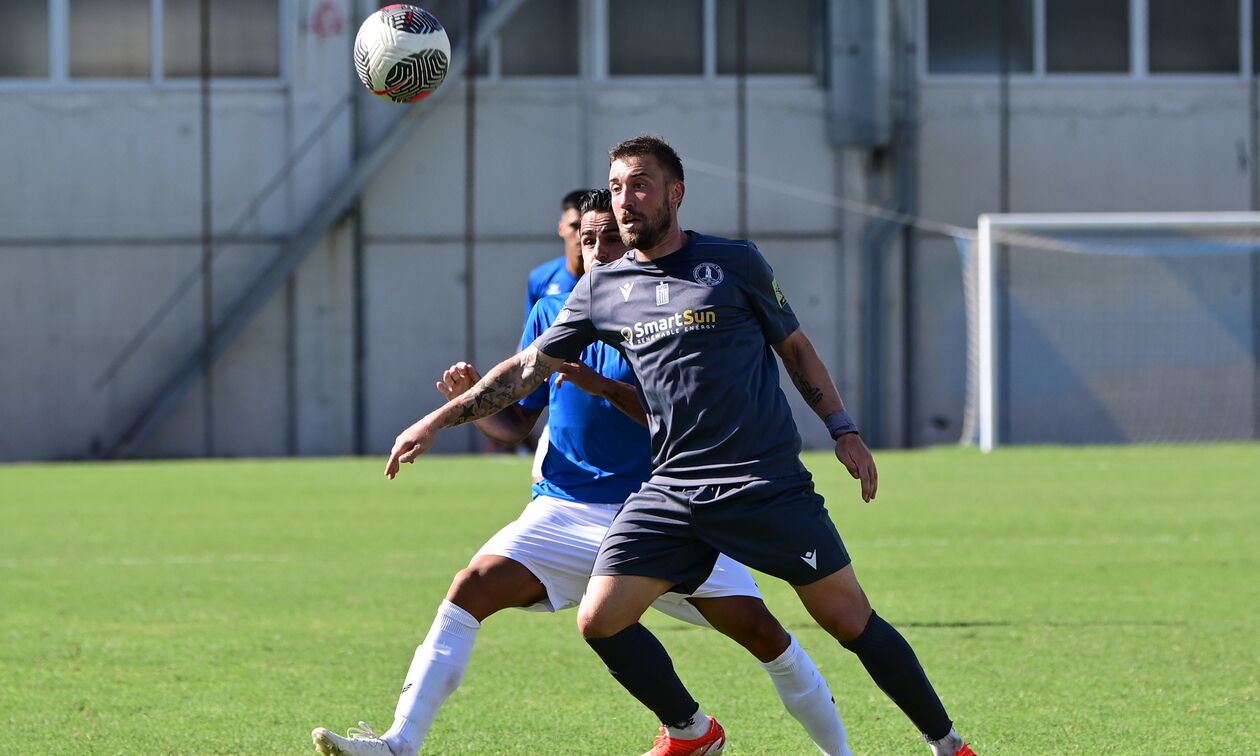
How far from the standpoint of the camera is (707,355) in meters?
4.75

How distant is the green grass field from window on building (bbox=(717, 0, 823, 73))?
11.2 m

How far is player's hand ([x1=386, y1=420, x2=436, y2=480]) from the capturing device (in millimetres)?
4859

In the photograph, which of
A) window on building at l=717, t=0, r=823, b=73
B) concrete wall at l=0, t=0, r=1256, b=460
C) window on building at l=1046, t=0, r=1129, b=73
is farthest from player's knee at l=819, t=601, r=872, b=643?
window on building at l=1046, t=0, r=1129, b=73

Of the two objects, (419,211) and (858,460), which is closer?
(858,460)

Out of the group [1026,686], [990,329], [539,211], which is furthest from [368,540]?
[539,211]

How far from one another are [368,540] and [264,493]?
462cm

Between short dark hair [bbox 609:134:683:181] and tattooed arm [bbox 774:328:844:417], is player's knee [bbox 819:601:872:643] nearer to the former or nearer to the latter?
tattooed arm [bbox 774:328:844:417]

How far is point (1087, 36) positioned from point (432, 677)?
2256 cm

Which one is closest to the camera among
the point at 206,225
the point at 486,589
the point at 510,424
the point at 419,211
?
the point at 486,589

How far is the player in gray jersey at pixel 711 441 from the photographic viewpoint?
473 cm

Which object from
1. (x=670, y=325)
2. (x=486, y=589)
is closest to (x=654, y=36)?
(x=486, y=589)

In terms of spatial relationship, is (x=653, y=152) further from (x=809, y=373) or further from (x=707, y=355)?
(x=809, y=373)

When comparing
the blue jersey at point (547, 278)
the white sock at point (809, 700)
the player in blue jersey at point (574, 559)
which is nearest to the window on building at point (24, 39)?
the blue jersey at point (547, 278)

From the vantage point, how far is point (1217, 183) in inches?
996
